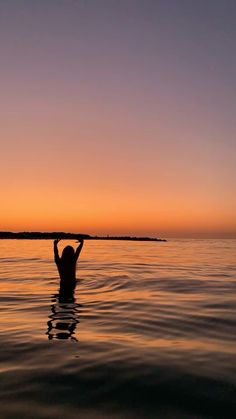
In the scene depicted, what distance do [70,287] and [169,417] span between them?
9.97 metres

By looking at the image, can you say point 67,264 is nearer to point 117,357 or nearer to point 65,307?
point 65,307

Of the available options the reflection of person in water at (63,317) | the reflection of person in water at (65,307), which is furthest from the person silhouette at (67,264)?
the reflection of person in water at (63,317)

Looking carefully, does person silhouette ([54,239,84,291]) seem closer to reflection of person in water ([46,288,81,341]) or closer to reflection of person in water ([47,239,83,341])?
reflection of person in water ([47,239,83,341])

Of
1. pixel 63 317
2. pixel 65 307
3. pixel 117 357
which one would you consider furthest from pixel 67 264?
pixel 117 357

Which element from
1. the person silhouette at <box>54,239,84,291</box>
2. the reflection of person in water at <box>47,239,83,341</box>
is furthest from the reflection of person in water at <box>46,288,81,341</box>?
the person silhouette at <box>54,239,84,291</box>

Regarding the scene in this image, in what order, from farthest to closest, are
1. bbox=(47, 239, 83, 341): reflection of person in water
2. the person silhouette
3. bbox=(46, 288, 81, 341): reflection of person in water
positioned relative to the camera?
the person silhouette < bbox=(47, 239, 83, 341): reflection of person in water < bbox=(46, 288, 81, 341): reflection of person in water

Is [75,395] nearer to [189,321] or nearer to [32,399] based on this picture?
[32,399]

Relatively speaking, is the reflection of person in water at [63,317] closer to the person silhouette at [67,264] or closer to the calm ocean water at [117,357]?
the calm ocean water at [117,357]

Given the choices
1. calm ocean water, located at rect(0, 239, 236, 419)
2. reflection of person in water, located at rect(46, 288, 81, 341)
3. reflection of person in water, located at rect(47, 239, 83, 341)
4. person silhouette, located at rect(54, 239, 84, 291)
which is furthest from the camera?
person silhouette, located at rect(54, 239, 84, 291)

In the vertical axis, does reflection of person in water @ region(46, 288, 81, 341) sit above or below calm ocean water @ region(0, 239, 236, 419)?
above

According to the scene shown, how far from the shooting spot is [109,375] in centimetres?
576

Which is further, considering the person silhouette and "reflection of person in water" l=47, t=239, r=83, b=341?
the person silhouette

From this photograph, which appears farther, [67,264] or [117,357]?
[67,264]

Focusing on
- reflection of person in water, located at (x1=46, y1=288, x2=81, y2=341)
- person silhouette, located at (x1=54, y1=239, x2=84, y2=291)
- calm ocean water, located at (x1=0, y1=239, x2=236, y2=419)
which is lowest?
calm ocean water, located at (x1=0, y1=239, x2=236, y2=419)
